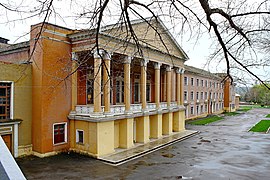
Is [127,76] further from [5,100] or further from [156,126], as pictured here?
[5,100]

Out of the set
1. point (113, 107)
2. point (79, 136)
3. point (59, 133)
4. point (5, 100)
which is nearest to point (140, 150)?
Result: point (113, 107)

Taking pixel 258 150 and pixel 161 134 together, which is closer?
pixel 258 150

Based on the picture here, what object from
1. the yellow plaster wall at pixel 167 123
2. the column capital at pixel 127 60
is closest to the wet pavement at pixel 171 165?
the yellow plaster wall at pixel 167 123

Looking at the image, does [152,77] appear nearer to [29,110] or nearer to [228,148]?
[228,148]

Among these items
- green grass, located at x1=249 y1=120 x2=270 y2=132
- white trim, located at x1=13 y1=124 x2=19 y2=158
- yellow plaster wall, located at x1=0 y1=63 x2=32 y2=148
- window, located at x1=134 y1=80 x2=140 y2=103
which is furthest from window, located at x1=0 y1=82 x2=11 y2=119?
green grass, located at x1=249 y1=120 x2=270 y2=132

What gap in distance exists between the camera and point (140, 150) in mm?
19016

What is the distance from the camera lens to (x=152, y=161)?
16.4m

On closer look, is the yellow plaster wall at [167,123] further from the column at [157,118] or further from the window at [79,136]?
the window at [79,136]

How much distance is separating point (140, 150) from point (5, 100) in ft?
32.9

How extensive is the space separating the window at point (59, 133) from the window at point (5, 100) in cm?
316

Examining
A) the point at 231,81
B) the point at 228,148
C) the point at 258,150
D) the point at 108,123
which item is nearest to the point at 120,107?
the point at 108,123

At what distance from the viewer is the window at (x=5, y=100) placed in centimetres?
1595

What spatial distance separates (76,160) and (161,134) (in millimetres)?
10546

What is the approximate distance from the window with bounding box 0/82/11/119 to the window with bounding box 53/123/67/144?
3.16 m
